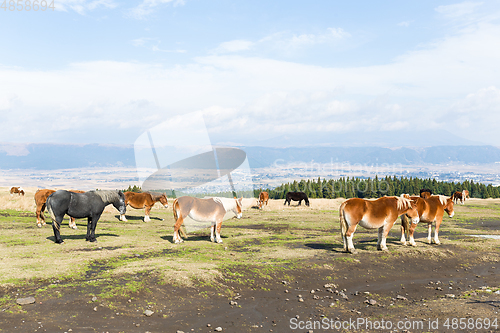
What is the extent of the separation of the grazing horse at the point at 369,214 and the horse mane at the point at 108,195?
12.4 m

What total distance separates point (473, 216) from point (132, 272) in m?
39.9

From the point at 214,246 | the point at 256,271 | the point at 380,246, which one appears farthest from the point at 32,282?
the point at 380,246

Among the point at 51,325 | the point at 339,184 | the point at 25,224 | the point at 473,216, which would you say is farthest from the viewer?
the point at 339,184

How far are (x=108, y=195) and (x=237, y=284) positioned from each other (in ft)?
34.5

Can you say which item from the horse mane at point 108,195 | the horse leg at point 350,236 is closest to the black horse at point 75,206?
the horse mane at point 108,195

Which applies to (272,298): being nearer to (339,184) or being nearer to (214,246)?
(214,246)

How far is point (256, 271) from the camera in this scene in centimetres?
1288

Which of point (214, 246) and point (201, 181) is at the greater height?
point (201, 181)

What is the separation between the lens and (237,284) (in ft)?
38.1

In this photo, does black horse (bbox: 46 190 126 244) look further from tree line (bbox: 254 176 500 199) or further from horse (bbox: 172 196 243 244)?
tree line (bbox: 254 176 500 199)

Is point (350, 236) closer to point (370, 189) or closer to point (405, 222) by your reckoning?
point (405, 222)

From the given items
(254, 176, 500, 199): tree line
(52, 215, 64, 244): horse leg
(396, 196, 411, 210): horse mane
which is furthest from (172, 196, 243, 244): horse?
(254, 176, 500, 199): tree line

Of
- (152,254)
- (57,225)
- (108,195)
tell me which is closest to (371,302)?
(152,254)

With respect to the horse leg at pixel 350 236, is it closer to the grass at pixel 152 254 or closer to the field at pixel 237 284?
the field at pixel 237 284
